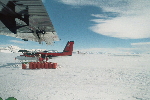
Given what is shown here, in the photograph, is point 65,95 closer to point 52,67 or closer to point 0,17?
point 0,17

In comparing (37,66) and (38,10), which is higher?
(38,10)

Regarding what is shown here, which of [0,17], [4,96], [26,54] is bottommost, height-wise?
[4,96]

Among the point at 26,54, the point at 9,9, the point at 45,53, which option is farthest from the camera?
the point at 45,53

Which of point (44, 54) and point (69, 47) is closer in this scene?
point (44, 54)

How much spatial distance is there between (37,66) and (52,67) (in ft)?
5.80

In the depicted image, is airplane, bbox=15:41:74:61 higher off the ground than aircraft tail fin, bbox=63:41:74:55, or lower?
lower

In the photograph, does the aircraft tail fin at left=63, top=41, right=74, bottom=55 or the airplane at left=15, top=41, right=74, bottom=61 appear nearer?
the airplane at left=15, top=41, right=74, bottom=61

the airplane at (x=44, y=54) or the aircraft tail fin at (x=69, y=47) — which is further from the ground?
the aircraft tail fin at (x=69, y=47)

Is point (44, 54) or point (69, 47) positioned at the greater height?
point (69, 47)

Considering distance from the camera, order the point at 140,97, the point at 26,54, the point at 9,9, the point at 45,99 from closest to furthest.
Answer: the point at 9,9, the point at 45,99, the point at 140,97, the point at 26,54

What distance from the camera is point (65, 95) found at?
515 centimetres

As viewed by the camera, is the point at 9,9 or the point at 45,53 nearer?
the point at 9,9

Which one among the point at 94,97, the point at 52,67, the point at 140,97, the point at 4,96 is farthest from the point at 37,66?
the point at 140,97

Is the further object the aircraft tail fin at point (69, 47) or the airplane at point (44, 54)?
the aircraft tail fin at point (69, 47)
